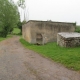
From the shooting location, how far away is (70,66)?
9117 millimetres

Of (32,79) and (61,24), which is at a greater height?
(61,24)

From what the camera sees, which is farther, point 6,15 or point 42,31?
point 6,15

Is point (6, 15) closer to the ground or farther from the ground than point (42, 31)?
farther from the ground

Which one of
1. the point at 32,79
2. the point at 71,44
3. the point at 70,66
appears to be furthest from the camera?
the point at 71,44

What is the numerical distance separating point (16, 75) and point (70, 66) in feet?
10.3

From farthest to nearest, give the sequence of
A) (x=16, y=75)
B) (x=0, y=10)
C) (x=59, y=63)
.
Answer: (x=0, y=10) < (x=59, y=63) < (x=16, y=75)

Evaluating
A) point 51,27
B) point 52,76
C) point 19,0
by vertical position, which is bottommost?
point 52,76

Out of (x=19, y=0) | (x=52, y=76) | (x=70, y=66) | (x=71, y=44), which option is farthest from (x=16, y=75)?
(x=19, y=0)

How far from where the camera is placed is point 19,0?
62062 millimetres

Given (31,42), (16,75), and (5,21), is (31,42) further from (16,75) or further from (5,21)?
(5,21)

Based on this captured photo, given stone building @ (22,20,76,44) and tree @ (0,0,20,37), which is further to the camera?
tree @ (0,0,20,37)

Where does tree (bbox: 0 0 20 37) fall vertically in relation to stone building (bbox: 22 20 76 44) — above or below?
above

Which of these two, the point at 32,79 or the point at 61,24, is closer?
the point at 32,79

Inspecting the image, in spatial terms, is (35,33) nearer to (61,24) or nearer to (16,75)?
(61,24)
